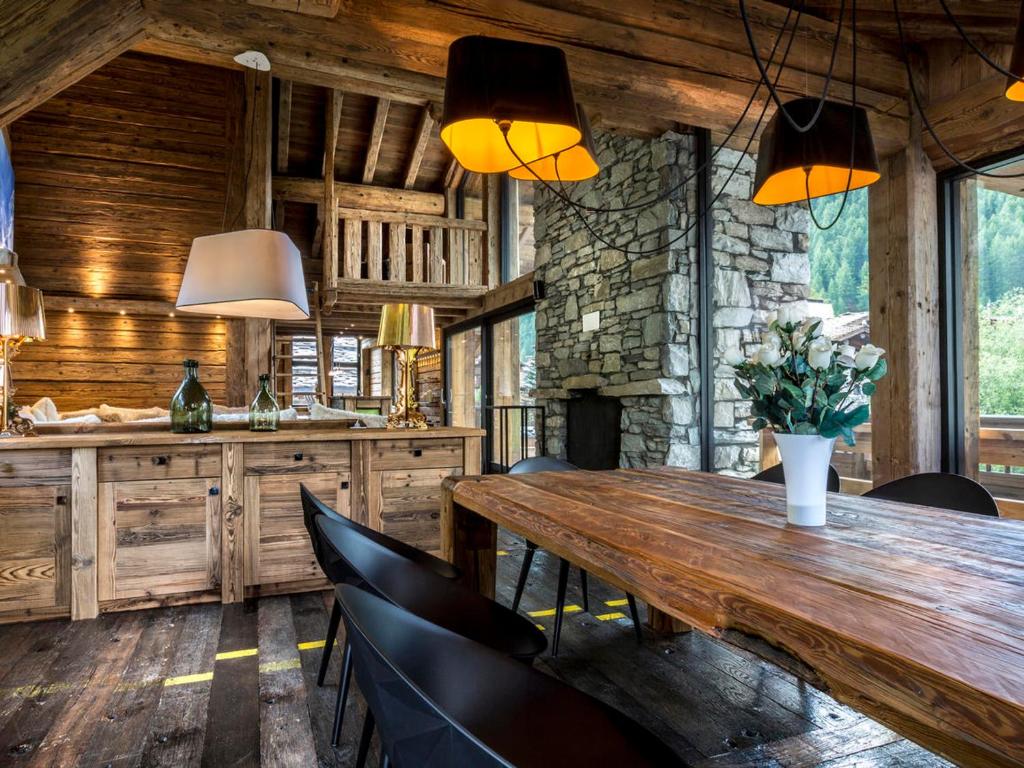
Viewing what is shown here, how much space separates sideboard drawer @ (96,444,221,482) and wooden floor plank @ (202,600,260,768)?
2.41 feet

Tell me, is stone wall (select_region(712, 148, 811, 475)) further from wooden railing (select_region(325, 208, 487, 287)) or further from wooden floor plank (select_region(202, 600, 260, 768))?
wooden railing (select_region(325, 208, 487, 287))

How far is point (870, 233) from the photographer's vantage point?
3834 millimetres

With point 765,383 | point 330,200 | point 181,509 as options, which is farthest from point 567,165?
point 330,200

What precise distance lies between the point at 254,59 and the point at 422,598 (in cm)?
248

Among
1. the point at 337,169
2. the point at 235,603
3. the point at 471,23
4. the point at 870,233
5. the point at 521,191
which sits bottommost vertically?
the point at 235,603

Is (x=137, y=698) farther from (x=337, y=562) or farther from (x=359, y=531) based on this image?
(x=337, y=562)

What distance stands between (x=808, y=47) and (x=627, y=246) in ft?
5.67

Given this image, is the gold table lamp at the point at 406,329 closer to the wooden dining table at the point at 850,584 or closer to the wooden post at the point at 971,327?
the wooden dining table at the point at 850,584

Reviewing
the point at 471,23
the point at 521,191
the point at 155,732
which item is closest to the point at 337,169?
the point at 521,191

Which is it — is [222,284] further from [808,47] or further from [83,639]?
[808,47]

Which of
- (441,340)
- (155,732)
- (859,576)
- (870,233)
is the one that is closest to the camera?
(859,576)

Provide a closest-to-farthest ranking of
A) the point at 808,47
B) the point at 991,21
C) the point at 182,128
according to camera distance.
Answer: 1. the point at 991,21
2. the point at 808,47
3. the point at 182,128

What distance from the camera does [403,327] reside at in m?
3.27

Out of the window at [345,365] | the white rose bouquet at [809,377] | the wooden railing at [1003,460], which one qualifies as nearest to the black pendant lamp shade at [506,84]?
the white rose bouquet at [809,377]
